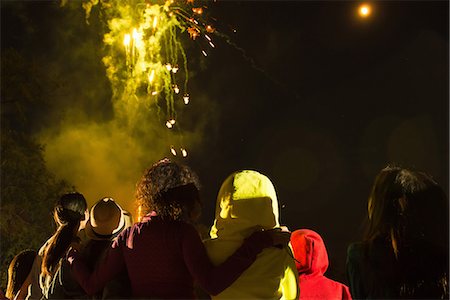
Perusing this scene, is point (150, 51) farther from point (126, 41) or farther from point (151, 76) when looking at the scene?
point (126, 41)

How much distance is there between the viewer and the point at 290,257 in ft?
6.36

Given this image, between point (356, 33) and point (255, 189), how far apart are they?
605 cm

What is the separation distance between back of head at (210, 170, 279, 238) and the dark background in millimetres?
5575

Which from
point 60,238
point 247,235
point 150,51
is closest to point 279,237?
point 247,235

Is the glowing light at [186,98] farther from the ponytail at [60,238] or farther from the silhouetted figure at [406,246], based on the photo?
the silhouetted figure at [406,246]

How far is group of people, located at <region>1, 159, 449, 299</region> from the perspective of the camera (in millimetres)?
1855

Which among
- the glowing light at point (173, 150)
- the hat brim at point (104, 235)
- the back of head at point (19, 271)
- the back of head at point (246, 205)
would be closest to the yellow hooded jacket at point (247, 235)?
the back of head at point (246, 205)

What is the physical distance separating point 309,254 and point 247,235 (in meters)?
0.58

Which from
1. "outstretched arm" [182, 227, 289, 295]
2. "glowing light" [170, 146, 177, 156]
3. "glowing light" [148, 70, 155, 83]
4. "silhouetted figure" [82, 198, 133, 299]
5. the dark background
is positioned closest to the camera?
"outstretched arm" [182, 227, 289, 295]

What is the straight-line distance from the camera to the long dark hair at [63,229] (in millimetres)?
2414

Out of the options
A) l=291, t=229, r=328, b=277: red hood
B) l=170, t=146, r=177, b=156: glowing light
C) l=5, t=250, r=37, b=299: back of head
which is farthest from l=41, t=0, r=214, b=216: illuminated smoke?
l=291, t=229, r=328, b=277: red hood

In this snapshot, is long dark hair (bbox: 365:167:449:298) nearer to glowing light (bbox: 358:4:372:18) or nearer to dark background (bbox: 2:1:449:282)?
dark background (bbox: 2:1:449:282)

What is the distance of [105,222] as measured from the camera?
2.31 metres

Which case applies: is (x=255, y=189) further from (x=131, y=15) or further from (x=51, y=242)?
(x=131, y=15)
